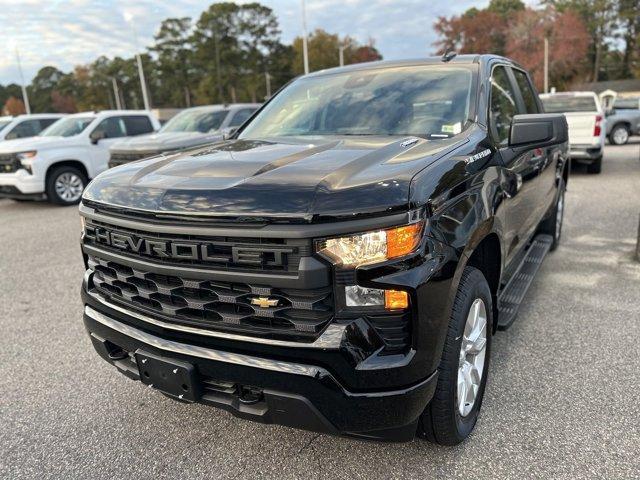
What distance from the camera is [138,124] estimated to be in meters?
11.6

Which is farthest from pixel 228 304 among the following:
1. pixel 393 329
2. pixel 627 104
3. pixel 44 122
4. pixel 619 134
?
pixel 627 104

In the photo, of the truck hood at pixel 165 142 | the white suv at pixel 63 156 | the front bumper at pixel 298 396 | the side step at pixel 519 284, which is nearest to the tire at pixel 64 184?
the white suv at pixel 63 156

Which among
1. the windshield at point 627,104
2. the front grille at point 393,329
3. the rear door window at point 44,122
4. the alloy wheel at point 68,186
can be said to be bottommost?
the alloy wheel at point 68,186

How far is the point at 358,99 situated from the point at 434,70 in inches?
20.7

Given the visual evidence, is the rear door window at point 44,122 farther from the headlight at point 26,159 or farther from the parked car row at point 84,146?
the headlight at point 26,159

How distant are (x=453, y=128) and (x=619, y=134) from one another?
18272mm

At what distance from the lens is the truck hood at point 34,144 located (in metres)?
9.80

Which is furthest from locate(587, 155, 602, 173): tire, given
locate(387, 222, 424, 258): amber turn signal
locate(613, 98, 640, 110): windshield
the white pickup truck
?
locate(387, 222, 424, 258): amber turn signal

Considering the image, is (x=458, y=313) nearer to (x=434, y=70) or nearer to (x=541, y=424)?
(x=541, y=424)

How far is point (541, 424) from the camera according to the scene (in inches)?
103

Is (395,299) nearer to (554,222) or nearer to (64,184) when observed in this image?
(554,222)

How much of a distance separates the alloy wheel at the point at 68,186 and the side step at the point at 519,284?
9.02 meters

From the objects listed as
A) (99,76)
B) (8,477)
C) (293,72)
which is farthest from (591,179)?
(99,76)

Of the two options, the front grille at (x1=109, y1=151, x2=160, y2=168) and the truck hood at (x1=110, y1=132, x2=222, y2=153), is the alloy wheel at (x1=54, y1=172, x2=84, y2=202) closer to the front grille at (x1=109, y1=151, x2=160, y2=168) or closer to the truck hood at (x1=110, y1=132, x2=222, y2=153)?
the front grille at (x1=109, y1=151, x2=160, y2=168)
